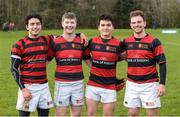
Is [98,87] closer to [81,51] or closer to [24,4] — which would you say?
[81,51]

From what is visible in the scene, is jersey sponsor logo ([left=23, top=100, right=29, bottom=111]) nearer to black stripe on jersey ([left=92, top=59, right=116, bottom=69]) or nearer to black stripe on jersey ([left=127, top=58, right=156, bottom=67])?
black stripe on jersey ([left=92, top=59, right=116, bottom=69])

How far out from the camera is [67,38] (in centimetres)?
640

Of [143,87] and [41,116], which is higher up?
[143,87]

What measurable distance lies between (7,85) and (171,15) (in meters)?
56.5

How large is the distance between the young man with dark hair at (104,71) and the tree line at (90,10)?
4516 centimetres

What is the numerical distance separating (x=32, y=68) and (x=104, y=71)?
1123 millimetres

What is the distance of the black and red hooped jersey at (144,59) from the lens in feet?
20.3

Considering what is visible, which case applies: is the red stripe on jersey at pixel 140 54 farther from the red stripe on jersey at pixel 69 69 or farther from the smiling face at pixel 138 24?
the red stripe on jersey at pixel 69 69

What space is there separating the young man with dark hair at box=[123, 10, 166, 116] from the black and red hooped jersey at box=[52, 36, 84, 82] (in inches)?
30.6

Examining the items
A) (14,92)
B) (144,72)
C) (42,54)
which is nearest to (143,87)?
(144,72)

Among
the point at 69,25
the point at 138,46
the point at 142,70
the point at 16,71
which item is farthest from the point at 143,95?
the point at 16,71

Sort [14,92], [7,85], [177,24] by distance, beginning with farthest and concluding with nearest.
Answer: [177,24]
[7,85]
[14,92]

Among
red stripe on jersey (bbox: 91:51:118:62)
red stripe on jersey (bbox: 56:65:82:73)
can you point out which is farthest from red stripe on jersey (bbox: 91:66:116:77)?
red stripe on jersey (bbox: 56:65:82:73)

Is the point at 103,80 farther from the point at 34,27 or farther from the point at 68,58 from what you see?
the point at 34,27
